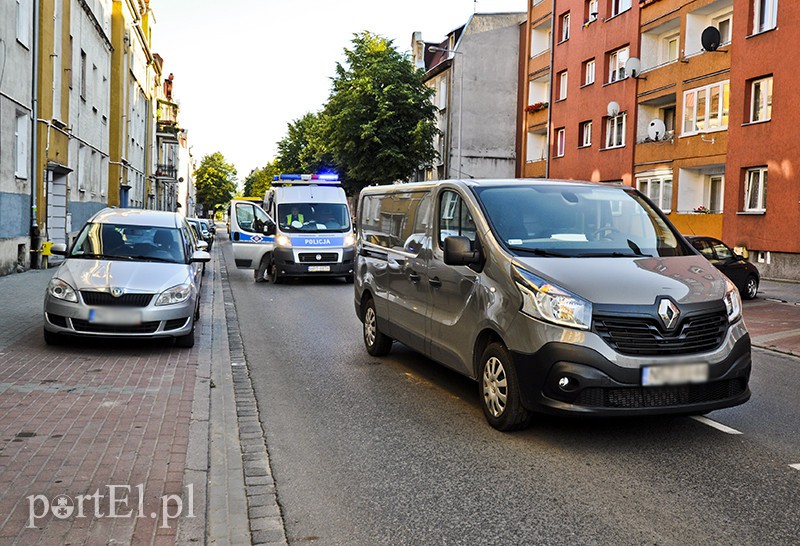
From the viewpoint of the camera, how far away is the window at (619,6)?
103ft

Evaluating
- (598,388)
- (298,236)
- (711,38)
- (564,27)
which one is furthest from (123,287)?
(564,27)

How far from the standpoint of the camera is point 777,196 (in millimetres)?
22625

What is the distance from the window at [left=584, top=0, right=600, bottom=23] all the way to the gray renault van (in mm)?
28624

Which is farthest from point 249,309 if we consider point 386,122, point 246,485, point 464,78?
point 464,78

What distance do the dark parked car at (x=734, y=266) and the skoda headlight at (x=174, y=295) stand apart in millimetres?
12171

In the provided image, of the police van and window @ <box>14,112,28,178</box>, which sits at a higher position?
window @ <box>14,112,28,178</box>

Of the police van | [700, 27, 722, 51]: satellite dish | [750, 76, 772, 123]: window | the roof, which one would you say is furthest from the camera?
[700, 27, 722, 51]: satellite dish

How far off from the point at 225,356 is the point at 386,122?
3462 centimetres

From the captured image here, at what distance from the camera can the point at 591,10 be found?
34.3m

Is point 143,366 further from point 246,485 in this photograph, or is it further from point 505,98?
point 505,98

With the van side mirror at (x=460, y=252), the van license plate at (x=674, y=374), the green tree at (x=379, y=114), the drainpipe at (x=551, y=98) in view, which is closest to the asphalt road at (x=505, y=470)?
the van license plate at (x=674, y=374)

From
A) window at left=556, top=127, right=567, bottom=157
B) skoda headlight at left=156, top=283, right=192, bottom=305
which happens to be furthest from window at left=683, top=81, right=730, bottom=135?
skoda headlight at left=156, top=283, right=192, bottom=305

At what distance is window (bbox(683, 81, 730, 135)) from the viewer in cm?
2547

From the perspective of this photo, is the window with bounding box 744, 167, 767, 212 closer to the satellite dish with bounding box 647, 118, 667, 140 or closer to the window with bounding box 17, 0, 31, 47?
the satellite dish with bounding box 647, 118, 667, 140
